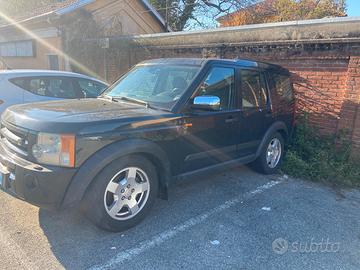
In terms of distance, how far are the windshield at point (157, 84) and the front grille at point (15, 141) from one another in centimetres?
135

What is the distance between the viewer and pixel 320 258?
2.87 metres

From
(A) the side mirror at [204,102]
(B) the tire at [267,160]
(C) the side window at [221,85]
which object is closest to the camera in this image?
(A) the side mirror at [204,102]

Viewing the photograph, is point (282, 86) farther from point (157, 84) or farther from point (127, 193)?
point (127, 193)

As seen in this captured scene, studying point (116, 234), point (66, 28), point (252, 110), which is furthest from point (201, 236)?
point (66, 28)

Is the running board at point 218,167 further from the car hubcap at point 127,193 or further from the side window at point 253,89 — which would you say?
the side window at point 253,89

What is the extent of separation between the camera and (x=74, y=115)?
295 centimetres

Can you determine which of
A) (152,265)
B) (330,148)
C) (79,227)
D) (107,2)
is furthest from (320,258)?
(107,2)

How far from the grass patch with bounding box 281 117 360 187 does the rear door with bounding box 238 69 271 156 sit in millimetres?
994

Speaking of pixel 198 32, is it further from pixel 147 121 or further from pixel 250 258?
pixel 250 258

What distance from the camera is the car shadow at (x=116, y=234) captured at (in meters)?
2.76

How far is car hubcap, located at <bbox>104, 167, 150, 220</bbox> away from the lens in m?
3.00

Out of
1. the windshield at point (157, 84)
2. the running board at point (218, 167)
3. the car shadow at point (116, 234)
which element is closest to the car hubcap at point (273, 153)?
the running board at point (218, 167)

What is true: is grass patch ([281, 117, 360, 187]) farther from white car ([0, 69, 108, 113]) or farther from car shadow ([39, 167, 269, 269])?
white car ([0, 69, 108, 113])

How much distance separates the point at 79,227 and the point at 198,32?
233 inches
